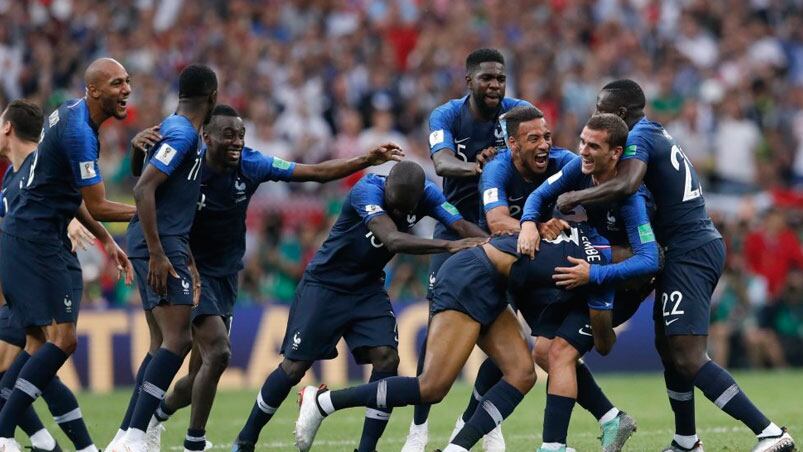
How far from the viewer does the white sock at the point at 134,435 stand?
29.6 feet

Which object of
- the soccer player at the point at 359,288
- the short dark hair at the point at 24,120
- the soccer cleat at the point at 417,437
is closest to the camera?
the soccer player at the point at 359,288

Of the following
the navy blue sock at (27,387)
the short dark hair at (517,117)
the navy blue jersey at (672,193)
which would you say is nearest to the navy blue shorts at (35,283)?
the navy blue sock at (27,387)

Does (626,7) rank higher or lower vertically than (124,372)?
higher

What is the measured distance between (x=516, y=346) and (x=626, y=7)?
15.3 m

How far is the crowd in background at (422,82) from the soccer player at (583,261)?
847 centimetres

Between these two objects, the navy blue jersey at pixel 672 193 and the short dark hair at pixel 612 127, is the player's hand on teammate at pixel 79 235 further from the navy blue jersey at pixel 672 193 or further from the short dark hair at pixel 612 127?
the navy blue jersey at pixel 672 193

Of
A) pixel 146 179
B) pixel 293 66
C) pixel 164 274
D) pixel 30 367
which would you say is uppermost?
pixel 293 66

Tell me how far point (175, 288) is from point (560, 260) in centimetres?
266

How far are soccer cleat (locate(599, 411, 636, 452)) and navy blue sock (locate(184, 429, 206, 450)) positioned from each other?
2931 mm

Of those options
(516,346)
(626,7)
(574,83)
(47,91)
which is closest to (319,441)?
(516,346)

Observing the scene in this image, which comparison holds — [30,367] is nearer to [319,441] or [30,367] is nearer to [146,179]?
[146,179]

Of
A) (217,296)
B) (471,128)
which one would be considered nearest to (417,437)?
(217,296)

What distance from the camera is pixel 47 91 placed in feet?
61.6

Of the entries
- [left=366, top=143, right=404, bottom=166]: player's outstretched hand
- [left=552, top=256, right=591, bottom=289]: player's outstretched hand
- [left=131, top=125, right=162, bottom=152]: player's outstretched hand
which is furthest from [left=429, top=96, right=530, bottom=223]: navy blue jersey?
[left=131, top=125, right=162, bottom=152]: player's outstretched hand
